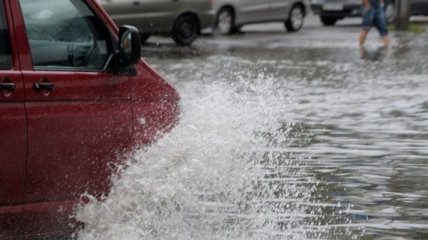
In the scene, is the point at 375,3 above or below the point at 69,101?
below

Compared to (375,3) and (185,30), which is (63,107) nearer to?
(375,3)

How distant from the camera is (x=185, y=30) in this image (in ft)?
80.9

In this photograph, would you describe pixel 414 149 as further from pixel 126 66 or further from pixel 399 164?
pixel 126 66

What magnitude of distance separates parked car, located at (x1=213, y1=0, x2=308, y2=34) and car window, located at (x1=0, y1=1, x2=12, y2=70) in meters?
20.1

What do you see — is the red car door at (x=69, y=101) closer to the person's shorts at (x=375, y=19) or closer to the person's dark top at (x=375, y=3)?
the person's shorts at (x=375, y=19)

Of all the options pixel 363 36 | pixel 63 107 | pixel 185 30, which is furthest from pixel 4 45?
pixel 185 30

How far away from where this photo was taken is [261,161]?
31.4 ft

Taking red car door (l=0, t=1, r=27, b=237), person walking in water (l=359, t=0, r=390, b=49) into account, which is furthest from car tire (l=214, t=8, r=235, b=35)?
red car door (l=0, t=1, r=27, b=237)

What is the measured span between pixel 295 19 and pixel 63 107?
77.4 feet

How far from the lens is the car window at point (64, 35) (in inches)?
244

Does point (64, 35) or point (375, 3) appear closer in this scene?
point (64, 35)

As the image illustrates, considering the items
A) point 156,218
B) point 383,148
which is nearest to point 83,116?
point 156,218

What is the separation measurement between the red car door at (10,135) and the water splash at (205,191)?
574 mm

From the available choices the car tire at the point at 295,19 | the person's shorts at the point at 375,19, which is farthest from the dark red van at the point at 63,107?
the car tire at the point at 295,19
